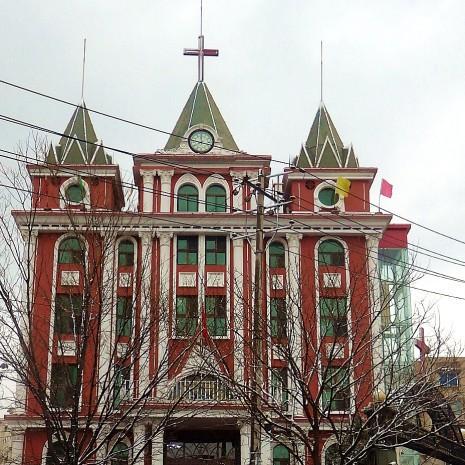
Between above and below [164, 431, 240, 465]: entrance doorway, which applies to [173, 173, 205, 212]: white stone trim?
above

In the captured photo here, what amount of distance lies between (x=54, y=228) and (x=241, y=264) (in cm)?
811

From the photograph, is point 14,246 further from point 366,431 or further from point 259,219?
point 366,431

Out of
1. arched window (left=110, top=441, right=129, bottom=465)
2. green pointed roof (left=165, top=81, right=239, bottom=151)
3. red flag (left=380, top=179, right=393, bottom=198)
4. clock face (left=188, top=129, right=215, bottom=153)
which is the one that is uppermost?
green pointed roof (left=165, top=81, right=239, bottom=151)

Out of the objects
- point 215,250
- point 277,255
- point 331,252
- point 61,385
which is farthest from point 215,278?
point 61,385

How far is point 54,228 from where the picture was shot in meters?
36.3

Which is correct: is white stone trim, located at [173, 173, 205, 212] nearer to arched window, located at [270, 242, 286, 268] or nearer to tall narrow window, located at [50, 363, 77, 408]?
arched window, located at [270, 242, 286, 268]

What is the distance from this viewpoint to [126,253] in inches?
1446

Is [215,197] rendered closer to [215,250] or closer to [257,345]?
[215,250]

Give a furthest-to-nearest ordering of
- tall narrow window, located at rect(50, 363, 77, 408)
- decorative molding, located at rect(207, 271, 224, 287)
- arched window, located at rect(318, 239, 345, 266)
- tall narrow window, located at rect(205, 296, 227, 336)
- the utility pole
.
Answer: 1. arched window, located at rect(318, 239, 345, 266)
2. decorative molding, located at rect(207, 271, 224, 287)
3. tall narrow window, located at rect(205, 296, 227, 336)
4. tall narrow window, located at rect(50, 363, 77, 408)
5. the utility pole

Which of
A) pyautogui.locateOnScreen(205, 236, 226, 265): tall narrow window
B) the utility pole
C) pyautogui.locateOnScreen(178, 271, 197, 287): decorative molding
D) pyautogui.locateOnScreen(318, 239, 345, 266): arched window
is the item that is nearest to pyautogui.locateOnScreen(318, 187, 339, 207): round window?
pyautogui.locateOnScreen(318, 239, 345, 266): arched window

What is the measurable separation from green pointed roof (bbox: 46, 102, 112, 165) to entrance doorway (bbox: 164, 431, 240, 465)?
12.8m

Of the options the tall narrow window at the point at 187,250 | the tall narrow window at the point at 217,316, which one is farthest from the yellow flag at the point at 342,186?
the tall narrow window at the point at 217,316

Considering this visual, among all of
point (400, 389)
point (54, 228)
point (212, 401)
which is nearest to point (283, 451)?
point (212, 401)

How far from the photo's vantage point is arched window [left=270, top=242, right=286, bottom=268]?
36844 millimetres
